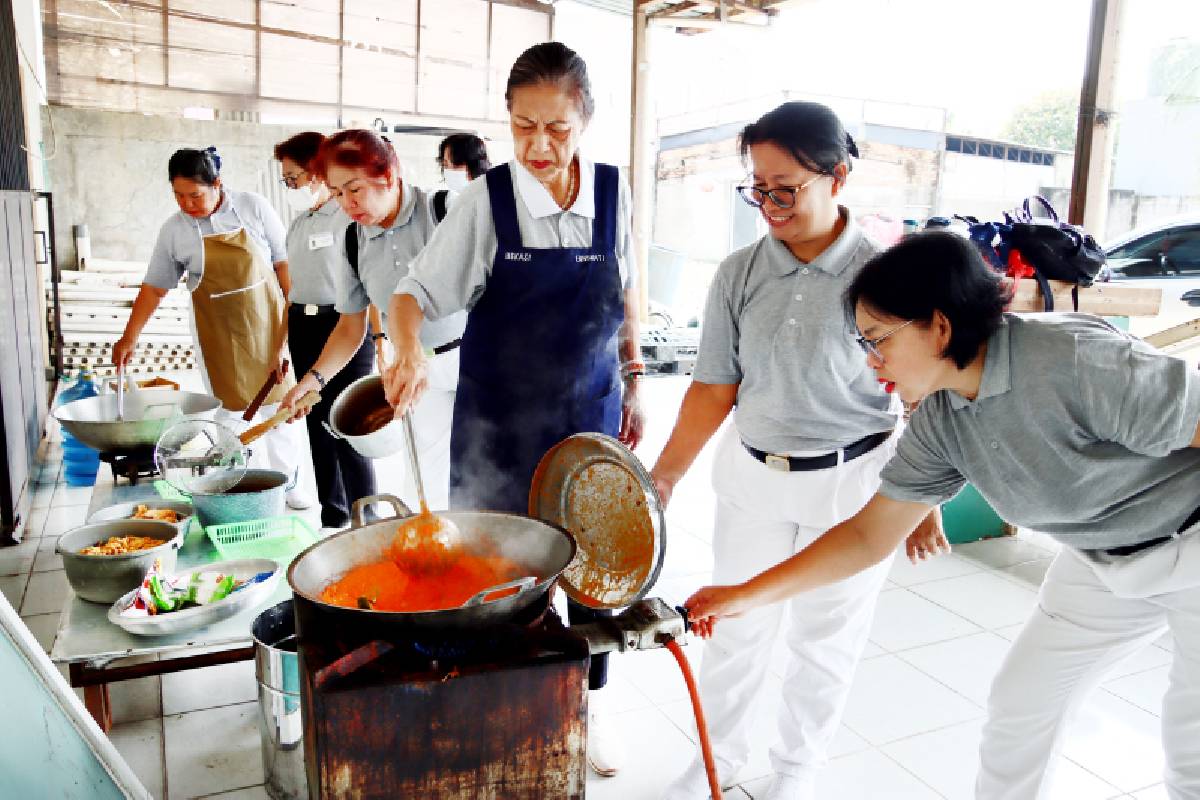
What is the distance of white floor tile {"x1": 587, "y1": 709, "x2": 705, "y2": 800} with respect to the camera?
7.94 ft

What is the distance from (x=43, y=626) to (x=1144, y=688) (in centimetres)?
416

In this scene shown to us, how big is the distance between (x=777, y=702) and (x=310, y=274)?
2730 millimetres

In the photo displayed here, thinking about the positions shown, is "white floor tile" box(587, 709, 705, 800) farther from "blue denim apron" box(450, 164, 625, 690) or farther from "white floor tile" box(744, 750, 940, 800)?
"blue denim apron" box(450, 164, 625, 690)

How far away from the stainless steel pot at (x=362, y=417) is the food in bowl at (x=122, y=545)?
0.61m

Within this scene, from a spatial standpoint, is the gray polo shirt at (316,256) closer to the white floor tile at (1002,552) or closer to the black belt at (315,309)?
the black belt at (315,309)

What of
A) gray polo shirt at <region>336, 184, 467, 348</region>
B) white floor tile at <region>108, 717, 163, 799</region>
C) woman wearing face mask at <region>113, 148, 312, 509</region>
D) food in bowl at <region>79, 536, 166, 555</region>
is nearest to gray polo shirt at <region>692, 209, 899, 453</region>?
gray polo shirt at <region>336, 184, 467, 348</region>

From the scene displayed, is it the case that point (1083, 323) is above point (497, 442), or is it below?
above

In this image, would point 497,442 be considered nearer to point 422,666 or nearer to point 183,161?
point 422,666

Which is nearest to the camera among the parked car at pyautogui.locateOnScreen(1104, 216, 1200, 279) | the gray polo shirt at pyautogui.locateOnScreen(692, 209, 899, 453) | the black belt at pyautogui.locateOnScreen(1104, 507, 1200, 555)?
the black belt at pyautogui.locateOnScreen(1104, 507, 1200, 555)

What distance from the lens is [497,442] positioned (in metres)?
2.30

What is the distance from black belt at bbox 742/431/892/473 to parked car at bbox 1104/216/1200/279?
493 centimetres

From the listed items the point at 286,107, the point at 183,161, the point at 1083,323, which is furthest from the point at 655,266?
the point at 1083,323

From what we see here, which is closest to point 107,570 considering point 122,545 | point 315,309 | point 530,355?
point 122,545

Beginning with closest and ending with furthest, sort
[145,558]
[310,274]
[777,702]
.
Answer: [145,558] < [777,702] < [310,274]
